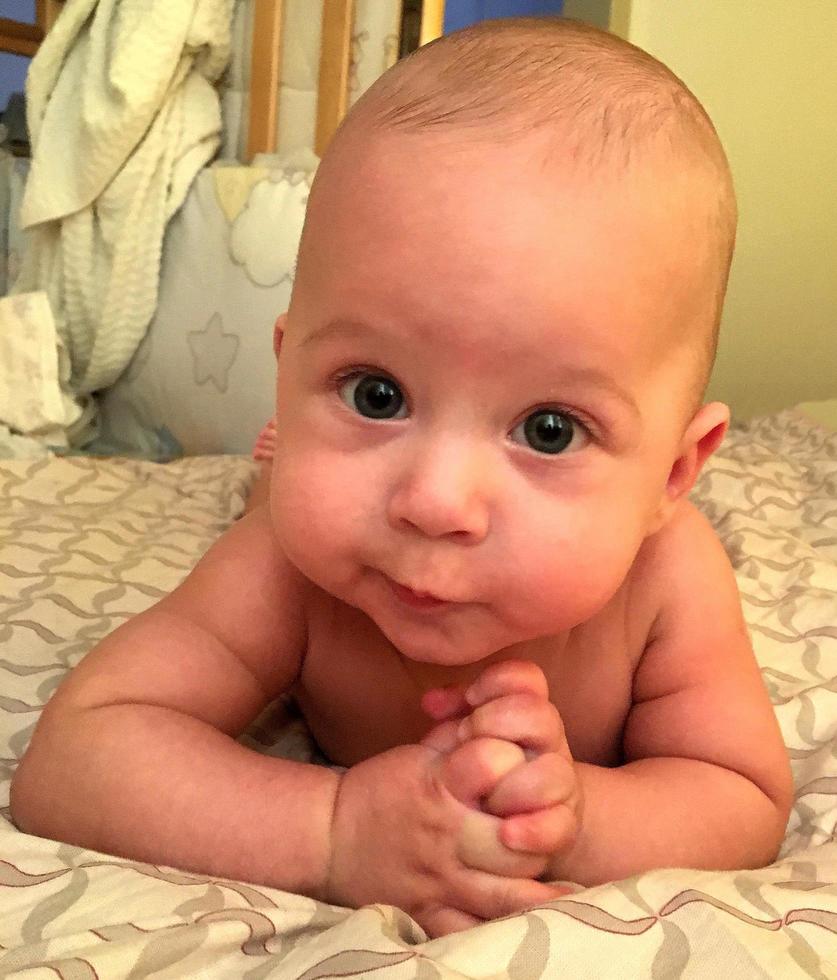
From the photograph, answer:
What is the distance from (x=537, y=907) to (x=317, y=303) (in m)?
0.33

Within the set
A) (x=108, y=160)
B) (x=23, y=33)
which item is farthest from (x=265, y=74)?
(x=23, y=33)

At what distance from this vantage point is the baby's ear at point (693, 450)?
623 millimetres

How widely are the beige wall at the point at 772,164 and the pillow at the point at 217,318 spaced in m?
0.95

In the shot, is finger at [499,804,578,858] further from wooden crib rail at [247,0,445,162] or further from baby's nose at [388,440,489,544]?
wooden crib rail at [247,0,445,162]

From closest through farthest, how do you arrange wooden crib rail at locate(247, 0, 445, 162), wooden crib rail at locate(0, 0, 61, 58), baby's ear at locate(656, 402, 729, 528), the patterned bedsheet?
the patterned bedsheet
baby's ear at locate(656, 402, 729, 528)
wooden crib rail at locate(247, 0, 445, 162)
wooden crib rail at locate(0, 0, 61, 58)

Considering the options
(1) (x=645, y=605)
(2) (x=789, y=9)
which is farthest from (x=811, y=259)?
(1) (x=645, y=605)

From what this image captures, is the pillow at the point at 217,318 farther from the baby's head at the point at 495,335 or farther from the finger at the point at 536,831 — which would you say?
the finger at the point at 536,831

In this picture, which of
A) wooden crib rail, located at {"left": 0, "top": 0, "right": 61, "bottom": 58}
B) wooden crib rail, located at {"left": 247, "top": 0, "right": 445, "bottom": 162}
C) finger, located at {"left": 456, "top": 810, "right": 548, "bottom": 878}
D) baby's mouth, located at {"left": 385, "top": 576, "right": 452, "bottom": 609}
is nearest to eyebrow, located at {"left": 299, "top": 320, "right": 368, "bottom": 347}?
baby's mouth, located at {"left": 385, "top": 576, "right": 452, "bottom": 609}

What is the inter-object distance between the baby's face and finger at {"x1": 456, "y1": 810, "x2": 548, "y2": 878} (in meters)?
0.10

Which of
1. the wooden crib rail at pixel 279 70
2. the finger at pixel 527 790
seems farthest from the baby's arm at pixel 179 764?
the wooden crib rail at pixel 279 70

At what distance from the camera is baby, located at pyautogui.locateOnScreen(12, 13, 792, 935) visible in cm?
49

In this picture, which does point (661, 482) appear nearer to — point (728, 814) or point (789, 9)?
point (728, 814)

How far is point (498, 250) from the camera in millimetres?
485

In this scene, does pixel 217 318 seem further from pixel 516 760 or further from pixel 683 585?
pixel 516 760
